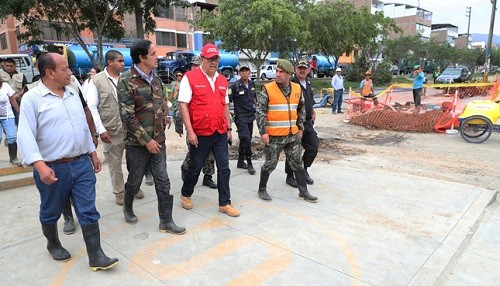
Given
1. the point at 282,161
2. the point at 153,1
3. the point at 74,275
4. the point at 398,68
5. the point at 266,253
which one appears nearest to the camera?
the point at 74,275

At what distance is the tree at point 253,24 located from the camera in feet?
62.0

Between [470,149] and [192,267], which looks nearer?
[192,267]

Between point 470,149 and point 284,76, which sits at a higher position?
point 284,76

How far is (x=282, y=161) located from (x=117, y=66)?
11.5 ft

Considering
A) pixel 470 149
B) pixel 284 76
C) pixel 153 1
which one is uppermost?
pixel 153 1

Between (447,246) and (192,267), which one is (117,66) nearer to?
(192,267)

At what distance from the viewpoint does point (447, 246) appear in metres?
3.45

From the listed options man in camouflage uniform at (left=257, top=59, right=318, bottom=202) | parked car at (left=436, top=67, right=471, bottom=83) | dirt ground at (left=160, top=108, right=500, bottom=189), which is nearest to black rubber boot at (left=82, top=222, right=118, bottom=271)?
man in camouflage uniform at (left=257, top=59, right=318, bottom=202)

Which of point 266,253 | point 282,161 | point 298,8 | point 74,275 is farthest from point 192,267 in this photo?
point 298,8

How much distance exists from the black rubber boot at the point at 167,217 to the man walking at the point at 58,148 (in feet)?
2.43

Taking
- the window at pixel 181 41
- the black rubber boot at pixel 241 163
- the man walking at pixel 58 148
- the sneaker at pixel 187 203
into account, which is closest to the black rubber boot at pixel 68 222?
the man walking at pixel 58 148

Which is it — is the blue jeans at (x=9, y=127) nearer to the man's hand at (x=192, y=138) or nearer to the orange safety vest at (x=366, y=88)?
the man's hand at (x=192, y=138)

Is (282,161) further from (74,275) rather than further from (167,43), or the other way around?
(167,43)

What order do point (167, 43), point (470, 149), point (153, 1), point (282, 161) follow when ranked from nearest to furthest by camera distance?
point (282, 161)
point (470, 149)
point (153, 1)
point (167, 43)
